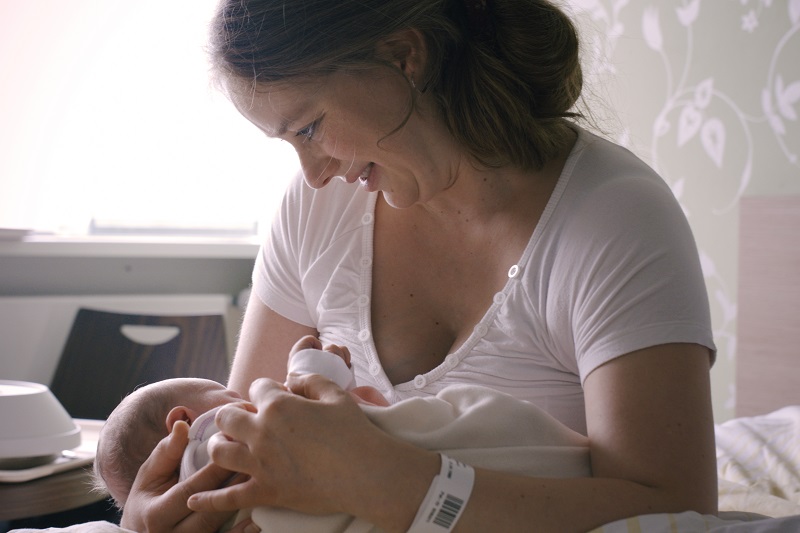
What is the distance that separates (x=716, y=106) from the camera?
9.50 feet

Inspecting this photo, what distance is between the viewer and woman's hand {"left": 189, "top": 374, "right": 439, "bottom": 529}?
919mm

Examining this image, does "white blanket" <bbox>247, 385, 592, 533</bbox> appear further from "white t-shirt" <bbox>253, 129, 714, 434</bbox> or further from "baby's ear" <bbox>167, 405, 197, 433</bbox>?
"baby's ear" <bbox>167, 405, 197, 433</bbox>

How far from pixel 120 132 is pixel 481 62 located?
2.48m

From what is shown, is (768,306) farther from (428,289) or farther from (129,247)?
(129,247)

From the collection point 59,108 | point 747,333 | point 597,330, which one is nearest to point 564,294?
point 597,330

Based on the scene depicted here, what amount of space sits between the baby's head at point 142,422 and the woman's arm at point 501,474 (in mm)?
281

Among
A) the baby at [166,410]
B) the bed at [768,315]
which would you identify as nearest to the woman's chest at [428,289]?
the baby at [166,410]

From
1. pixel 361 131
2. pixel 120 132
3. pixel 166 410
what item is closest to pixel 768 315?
pixel 361 131

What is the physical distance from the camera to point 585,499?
0.96 metres

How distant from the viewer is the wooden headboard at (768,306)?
2604 mm

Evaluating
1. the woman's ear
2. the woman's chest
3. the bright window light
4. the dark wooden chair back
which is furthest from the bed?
the bright window light

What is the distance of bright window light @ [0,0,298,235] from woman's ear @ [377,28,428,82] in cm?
200

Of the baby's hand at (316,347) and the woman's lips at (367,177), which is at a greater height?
the woman's lips at (367,177)

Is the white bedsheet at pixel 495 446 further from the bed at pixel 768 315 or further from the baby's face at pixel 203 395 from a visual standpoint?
the bed at pixel 768 315
